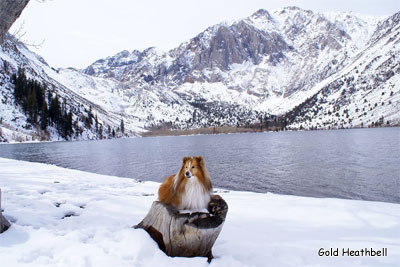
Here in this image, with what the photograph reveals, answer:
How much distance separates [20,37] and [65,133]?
127 m

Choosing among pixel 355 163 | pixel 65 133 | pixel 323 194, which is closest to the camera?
pixel 323 194

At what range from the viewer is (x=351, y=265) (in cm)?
532

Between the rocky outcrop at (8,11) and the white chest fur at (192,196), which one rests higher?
the rocky outcrop at (8,11)

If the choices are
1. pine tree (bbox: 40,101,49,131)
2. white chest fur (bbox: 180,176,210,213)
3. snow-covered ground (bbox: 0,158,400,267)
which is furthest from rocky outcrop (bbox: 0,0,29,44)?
pine tree (bbox: 40,101,49,131)

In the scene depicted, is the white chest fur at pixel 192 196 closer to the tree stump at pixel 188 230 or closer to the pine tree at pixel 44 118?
the tree stump at pixel 188 230

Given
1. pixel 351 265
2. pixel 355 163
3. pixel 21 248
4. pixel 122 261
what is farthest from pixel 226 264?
pixel 355 163

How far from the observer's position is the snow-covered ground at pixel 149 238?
4.90 metres

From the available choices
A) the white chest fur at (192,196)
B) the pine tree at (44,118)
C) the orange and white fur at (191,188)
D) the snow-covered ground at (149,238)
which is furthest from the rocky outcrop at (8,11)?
the pine tree at (44,118)

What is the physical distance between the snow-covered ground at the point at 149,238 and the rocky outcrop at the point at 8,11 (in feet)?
14.9

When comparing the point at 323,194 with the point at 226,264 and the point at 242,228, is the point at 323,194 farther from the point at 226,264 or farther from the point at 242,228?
the point at 226,264

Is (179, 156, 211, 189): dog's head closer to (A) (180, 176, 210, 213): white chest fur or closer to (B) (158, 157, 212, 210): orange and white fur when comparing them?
(B) (158, 157, 212, 210): orange and white fur

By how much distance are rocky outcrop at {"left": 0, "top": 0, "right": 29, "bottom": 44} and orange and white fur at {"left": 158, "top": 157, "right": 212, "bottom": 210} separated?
5.00m

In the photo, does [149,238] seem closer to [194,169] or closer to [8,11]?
[194,169]

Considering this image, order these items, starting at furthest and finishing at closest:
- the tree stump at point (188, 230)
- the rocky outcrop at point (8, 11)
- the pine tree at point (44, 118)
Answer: the pine tree at point (44, 118)
the rocky outcrop at point (8, 11)
the tree stump at point (188, 230)
